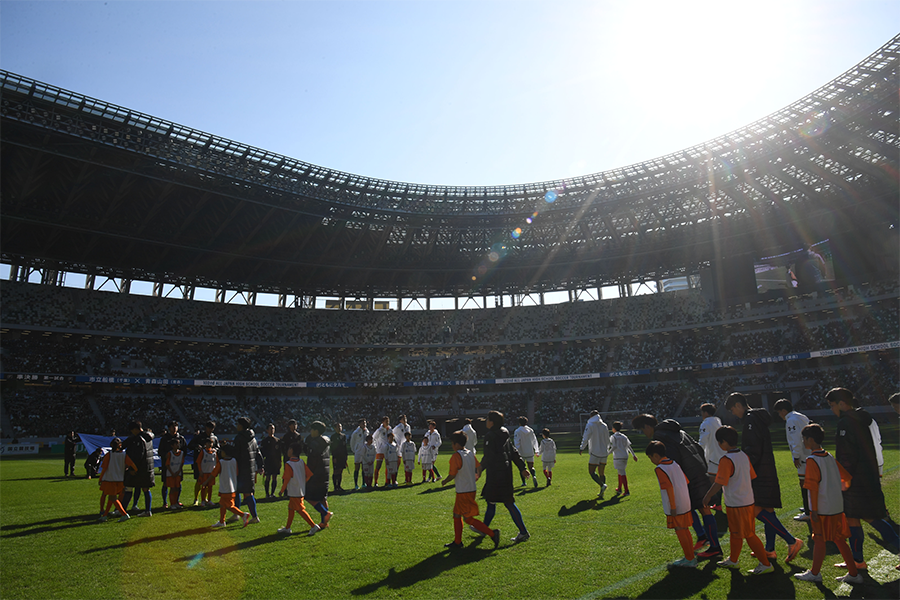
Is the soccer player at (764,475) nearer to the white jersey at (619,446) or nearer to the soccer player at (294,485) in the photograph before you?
the white jersey at (619,446)

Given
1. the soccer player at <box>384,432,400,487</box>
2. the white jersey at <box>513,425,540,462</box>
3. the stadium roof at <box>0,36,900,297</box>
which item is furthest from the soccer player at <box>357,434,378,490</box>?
the stadium roof at <box>0,36,900,297</box>

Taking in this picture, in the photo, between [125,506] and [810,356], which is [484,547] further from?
[810,356]

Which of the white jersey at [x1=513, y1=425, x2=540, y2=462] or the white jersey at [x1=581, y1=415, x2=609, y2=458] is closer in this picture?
the white jersey at [x1=581, y1=415, x2=609, y2=458]

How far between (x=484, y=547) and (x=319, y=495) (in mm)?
3647

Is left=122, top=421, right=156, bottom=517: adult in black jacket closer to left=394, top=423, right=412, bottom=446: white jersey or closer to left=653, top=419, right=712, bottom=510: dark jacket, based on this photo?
left=394, top=423, right=412, bottom=446: white jersey

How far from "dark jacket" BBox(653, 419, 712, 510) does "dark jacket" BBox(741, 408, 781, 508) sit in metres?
0.73

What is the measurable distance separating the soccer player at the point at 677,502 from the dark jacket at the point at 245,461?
803 cm

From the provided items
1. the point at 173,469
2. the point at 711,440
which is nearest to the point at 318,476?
the point at 173,469

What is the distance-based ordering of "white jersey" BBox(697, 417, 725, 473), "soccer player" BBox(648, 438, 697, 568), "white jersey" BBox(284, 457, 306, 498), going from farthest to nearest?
"white jersey" BBox(284, 457, 306, 498), "white jersey" BBox(697, 417, 725, 473), "soccer player" BBox(648, 438, 697, 568)

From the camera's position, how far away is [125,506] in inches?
491

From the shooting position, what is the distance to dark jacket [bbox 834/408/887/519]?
6.37 meters

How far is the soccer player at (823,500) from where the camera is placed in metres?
6.29

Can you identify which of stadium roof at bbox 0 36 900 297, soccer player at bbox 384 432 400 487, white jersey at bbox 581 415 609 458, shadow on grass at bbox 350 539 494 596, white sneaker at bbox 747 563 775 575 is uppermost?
stadium roof at bbox 0 36 900 297

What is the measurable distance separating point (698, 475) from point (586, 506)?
4729 millimetres
